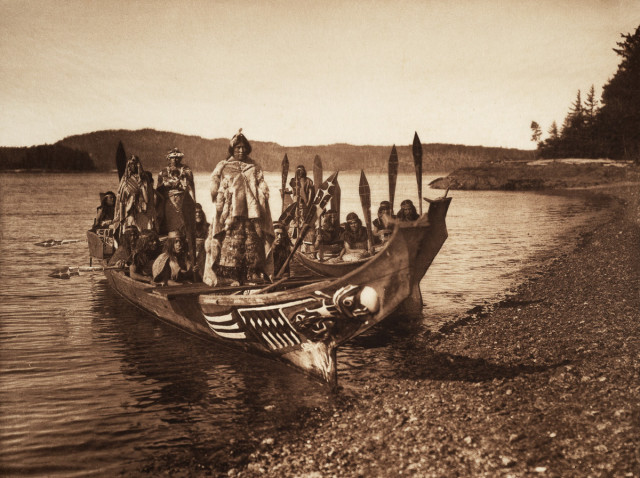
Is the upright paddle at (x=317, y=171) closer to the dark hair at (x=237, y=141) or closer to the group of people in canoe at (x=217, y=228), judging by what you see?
the group of people in canoe at (x=217, y=228)

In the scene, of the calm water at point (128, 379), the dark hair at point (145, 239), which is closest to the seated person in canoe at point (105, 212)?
the calm water at point (128, 379)

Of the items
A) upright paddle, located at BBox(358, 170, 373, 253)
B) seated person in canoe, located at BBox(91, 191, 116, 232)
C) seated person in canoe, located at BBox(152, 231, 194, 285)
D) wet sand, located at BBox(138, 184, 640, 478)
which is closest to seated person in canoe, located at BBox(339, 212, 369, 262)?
upright paddle, located at BBox(358, 170, 373, 253)

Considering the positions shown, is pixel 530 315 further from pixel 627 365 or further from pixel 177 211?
pixel 177 211

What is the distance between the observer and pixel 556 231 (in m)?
30.1

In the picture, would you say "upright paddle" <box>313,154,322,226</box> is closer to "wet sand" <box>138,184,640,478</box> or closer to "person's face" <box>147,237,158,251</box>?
"person's face" <box>147,237,158,251</box>

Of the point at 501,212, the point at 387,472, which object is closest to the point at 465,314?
the point at 387,472

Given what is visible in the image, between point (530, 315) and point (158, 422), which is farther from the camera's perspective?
point (530, 315)

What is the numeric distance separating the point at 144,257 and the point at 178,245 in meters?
1.32

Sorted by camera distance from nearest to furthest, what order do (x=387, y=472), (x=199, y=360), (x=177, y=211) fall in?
(x=387, y=472) → (x=199, y=360) → (x=177, y=211)

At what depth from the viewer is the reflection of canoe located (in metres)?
7.04

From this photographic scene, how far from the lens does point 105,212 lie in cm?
1634

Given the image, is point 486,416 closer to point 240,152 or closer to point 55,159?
point 240,152

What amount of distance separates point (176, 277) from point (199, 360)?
1788 mm

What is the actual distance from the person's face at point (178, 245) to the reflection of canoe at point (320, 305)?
134cm
